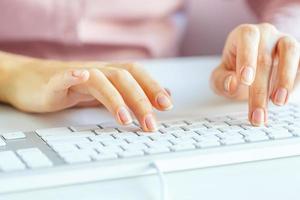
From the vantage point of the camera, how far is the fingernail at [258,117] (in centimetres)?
58

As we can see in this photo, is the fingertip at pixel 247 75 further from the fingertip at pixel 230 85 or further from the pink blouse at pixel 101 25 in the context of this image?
the pink blouse at pixel 101 25

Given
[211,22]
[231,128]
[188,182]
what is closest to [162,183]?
[188,182]

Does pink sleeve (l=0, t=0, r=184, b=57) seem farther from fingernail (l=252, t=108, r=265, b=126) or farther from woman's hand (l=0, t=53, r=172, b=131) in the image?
fingernail (l=252, t=108, r=265, b=126)

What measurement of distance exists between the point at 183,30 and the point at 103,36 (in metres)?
0.19

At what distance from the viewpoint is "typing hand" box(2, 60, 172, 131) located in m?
0.59

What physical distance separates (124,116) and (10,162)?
0.14m

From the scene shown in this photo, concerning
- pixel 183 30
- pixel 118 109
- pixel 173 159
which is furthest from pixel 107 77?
pixel 183 30

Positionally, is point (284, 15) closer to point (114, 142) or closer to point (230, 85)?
point (230, 85)

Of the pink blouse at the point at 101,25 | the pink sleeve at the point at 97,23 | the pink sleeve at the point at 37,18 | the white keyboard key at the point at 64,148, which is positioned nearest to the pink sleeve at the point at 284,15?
the pink blouse at the point at 101,25

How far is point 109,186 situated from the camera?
46 centimetres

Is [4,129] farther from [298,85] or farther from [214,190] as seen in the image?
[298,85]

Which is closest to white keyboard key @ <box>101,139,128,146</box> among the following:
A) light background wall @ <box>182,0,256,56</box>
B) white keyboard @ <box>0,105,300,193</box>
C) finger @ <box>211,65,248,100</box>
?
white keyboard @ <box>0,105,300,193</box>

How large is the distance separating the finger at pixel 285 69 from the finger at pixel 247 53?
29 millimetres

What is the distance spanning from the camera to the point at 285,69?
2.15 ft
